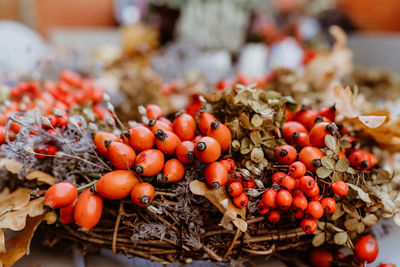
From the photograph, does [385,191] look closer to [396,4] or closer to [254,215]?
[254,215]

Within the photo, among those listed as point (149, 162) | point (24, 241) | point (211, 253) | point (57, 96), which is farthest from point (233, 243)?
point (57, 96)

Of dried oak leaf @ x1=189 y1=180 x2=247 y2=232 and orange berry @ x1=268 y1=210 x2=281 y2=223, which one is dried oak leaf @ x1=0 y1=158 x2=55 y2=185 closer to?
dried oak leaf @ x1=189 y1=180 x2=247 y2=232

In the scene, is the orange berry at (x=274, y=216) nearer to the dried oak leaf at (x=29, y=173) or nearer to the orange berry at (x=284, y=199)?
the orange berry at (x=284, y=199)

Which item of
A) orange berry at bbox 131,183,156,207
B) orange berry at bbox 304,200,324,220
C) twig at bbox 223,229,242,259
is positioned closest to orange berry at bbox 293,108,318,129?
orange berry at bbox 304,200,324,220

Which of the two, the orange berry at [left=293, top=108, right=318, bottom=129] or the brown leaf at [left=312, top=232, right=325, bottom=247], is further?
the orange berry at [left=293, top=108, right=318, bottom=129]

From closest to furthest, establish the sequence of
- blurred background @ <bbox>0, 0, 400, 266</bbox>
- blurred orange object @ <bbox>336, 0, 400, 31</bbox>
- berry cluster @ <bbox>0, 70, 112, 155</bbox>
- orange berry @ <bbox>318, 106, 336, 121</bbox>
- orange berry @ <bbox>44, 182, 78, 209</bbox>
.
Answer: orange berry @ <bbox>44, 182, 78, 209</bbox> < orange berry @ <bbox>318, 106, 336, 121</bbox> < berry cluster @ <bbox>0, 70, 112, 155</bbox> < blurred background @ <bbox>0, 0, 400, 266</bbox> < blurred orange object @ <bbox>336, 0, 400, 31</bbox>

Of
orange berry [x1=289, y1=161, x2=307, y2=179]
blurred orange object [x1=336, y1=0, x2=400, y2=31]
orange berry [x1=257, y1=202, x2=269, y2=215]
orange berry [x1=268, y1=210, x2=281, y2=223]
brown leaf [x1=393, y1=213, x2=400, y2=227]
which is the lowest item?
blurred orange object [x1=336, y1=0, x2=400, y2=31]

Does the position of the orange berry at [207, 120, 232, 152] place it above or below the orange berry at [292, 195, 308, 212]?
above

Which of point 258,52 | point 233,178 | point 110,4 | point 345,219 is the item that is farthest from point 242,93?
point 110,4
